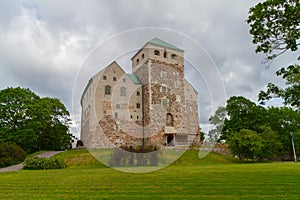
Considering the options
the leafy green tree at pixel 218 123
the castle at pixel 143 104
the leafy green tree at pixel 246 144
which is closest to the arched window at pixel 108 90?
the castle at pixel 143 104

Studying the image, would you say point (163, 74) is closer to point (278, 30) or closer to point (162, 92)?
point (162, 92)

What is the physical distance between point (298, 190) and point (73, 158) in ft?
68.8

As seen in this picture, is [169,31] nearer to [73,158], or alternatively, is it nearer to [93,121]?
[73,158]

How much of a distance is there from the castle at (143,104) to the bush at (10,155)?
9.41 m

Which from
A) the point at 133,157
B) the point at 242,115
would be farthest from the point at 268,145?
the point at 133,157

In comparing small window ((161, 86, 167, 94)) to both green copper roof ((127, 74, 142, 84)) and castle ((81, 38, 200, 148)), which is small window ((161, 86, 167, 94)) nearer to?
castle ((81, 38, 200, 148))

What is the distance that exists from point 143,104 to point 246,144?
1604 cm

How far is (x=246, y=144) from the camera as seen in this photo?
85.3 ft

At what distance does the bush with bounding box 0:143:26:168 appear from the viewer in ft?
69.3

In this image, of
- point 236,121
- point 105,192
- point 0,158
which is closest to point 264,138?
point 236,121

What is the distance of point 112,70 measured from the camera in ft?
114

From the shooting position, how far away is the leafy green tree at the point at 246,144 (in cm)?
2595

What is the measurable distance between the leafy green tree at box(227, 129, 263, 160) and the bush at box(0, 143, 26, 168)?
886 inches

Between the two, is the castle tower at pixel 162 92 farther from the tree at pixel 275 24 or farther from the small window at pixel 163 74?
the tree at pixel 275 24
